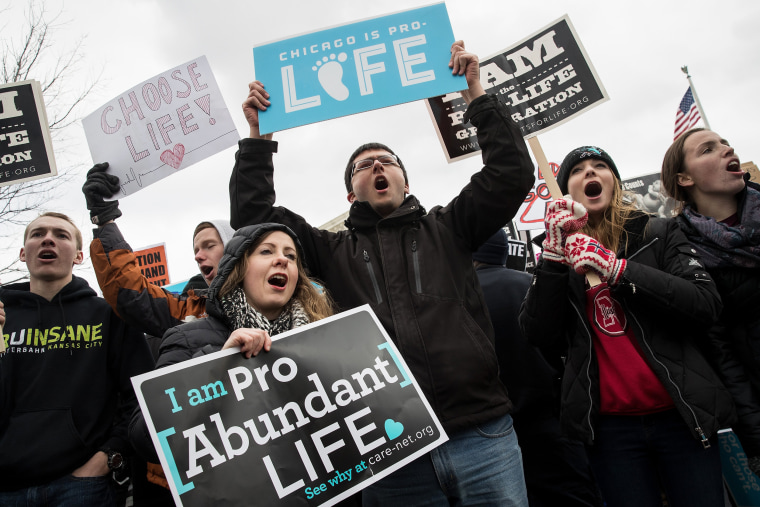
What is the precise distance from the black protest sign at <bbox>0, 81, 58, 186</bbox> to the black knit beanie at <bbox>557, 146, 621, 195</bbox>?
10.4 ft

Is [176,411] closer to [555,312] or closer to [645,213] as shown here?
[555,312]

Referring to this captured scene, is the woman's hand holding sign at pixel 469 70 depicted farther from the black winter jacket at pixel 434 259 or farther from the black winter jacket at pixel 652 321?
the black winter jacket at pixel 652 321

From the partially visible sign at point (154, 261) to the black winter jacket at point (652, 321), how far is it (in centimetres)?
793

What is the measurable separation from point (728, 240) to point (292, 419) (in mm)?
2045

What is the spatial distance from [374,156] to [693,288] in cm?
154

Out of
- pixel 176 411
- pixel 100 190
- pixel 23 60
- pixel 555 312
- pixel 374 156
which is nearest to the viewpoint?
pixel 176 411

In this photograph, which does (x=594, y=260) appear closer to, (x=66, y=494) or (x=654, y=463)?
(x=654, y=463)

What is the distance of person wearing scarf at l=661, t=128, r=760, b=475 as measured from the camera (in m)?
1.85

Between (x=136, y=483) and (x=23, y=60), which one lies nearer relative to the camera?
(x=136, y=483)

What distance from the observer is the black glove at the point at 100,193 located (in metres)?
2.72

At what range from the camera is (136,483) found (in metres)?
3.00

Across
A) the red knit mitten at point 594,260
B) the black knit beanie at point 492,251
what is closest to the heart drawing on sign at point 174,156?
the black knit beanie at point 492,251

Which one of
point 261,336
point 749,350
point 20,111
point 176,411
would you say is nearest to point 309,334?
Result: point 261,336

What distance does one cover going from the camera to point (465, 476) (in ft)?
5.42
